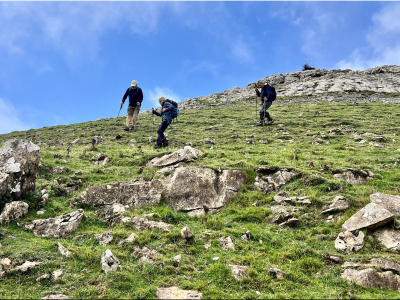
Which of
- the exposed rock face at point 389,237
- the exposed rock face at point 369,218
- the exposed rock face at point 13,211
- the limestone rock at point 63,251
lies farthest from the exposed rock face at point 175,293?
the exposed rock face at point 13,211

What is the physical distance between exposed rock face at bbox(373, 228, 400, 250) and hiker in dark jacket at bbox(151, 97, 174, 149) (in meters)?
11.5

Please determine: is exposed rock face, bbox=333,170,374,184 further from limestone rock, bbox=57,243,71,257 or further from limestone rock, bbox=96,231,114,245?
limestone rock, bbox=57,243,71,257

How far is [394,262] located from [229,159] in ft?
23.1

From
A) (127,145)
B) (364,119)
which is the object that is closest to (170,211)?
(127,145)

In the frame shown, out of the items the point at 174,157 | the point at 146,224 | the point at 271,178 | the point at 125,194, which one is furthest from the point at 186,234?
A: the point at 174,157

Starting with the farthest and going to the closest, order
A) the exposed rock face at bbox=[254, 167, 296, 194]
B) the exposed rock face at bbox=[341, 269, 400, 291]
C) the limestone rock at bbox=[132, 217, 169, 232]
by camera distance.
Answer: the exposed rock face at bbox=[254, 167, 296, 194]
the limestone rock at bbox=[132, 217, 169, 232]
the exposed rock face at bbox=[341, 269, 400, 291]

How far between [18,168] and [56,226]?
8.00 ft

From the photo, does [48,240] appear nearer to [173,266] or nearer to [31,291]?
[31,291]

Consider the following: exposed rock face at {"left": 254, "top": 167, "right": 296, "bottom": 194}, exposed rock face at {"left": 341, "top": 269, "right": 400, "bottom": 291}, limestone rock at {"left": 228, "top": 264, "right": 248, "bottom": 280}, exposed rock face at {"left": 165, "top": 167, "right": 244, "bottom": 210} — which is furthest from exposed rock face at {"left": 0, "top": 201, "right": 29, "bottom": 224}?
exposed rock face at {"left": 341, "top": 269, "right": 400, "bottom": 291}

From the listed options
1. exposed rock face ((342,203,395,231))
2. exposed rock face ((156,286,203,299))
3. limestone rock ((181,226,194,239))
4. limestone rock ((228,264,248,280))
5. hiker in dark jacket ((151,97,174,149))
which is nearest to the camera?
exposed rock face ((156,286,203,299))

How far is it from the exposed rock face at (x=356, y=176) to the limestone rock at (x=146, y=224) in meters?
6.75

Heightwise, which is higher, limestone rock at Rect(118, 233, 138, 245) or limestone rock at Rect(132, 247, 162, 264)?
limestone rock at Rect(118, 233, 138, 245)

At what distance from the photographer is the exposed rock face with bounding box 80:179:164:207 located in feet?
29.8

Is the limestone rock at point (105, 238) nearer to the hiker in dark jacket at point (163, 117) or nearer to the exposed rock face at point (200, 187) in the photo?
the exposed rock face at point (200, 187)
